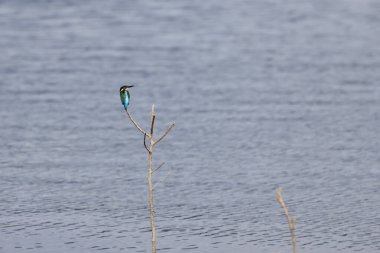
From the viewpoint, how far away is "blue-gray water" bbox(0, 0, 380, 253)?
35.6 feet

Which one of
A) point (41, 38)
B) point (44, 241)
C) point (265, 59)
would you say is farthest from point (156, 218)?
point (41, 38)

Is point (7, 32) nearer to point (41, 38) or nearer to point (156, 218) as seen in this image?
point (41, 38)

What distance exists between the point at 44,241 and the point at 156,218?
1.30 m

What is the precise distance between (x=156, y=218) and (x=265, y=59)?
23.9ft

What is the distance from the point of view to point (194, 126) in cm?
1445

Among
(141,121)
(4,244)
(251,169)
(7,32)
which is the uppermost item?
(7,32)

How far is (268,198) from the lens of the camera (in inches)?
463

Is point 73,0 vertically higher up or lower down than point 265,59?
higher up

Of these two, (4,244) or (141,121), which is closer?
(4,244)

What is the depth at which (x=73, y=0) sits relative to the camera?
77.0 feet

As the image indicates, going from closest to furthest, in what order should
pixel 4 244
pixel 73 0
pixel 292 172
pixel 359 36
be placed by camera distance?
pixel 4 244 < pixel 292 172 < pixel 359 36 < pixel 73 0

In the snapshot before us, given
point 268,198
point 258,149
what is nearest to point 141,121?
point 258,149

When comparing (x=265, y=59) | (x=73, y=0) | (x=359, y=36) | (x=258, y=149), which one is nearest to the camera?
(x=258, y=149)

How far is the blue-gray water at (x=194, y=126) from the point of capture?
35.6 ft
